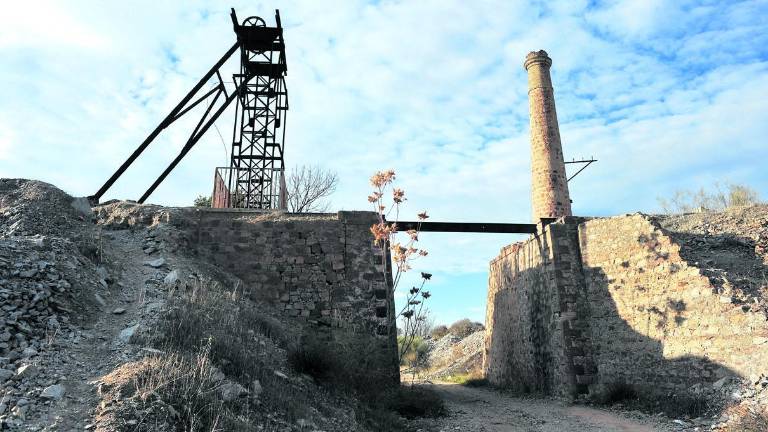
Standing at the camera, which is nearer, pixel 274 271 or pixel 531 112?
pixel 274 271

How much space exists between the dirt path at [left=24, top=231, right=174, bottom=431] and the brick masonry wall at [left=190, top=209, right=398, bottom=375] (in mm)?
2136

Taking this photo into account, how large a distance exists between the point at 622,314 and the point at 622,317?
70 millimetres

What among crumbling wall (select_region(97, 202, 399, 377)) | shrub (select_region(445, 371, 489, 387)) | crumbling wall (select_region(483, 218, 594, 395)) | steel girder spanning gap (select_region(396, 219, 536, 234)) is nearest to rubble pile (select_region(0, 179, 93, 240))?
crumbling wall (select_region(97, 202, 399, 377))

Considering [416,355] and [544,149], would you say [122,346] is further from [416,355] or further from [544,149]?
[416,355]

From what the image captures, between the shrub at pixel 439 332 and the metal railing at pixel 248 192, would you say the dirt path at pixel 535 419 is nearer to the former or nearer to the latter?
the metal railing at pixel 248 192

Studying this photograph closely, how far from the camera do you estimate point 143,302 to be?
7.36 m

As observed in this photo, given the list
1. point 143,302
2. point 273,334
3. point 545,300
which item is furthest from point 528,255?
point 143,302

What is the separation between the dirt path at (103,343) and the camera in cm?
446

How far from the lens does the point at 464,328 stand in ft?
114

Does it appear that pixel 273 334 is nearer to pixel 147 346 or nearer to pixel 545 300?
pixel 147 346

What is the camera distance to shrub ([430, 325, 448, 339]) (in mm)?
36941

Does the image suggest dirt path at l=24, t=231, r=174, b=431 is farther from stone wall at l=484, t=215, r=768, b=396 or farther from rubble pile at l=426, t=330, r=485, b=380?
rubble pile at l=426, t=330, r=485, b=380

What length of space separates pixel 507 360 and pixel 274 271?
883 centimetres

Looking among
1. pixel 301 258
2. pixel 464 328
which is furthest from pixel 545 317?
pixel 464 328
